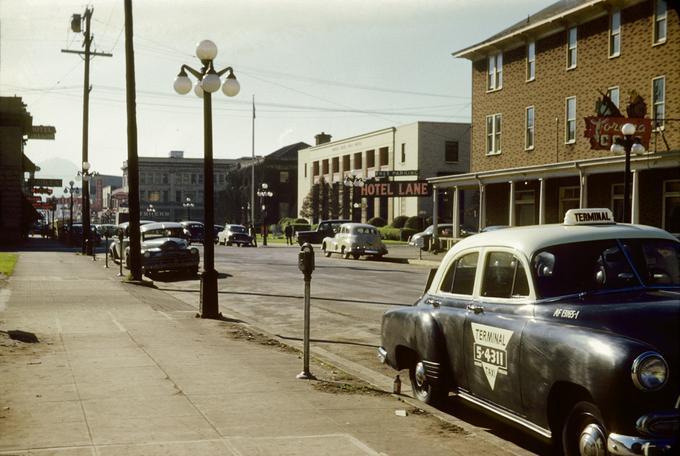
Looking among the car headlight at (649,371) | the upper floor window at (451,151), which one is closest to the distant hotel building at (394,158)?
the upper floor window at (451,151)

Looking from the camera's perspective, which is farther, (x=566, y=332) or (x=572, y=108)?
(x=572, y=108)

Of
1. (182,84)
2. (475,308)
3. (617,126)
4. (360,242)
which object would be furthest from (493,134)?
(475,308)

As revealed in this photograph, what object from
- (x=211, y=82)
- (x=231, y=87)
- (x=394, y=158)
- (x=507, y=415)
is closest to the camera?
(x=507, y=415)

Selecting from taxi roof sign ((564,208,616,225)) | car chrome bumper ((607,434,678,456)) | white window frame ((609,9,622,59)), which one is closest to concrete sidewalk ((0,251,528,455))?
car chrome bumper ((607,434,678,456))

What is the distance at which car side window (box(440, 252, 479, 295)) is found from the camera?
7625mm

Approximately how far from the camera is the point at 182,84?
55.1 feet

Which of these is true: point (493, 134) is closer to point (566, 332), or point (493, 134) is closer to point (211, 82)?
point (211, 82)

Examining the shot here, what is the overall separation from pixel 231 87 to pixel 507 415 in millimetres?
11113

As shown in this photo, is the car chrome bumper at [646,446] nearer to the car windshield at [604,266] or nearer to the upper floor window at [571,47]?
the car windshield at [604,266]

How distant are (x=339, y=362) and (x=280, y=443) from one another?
421cm

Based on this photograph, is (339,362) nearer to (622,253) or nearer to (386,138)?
(622,253)

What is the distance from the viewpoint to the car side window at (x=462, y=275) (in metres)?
7.62

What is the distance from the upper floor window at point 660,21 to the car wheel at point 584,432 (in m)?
29.5

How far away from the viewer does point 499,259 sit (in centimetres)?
719
